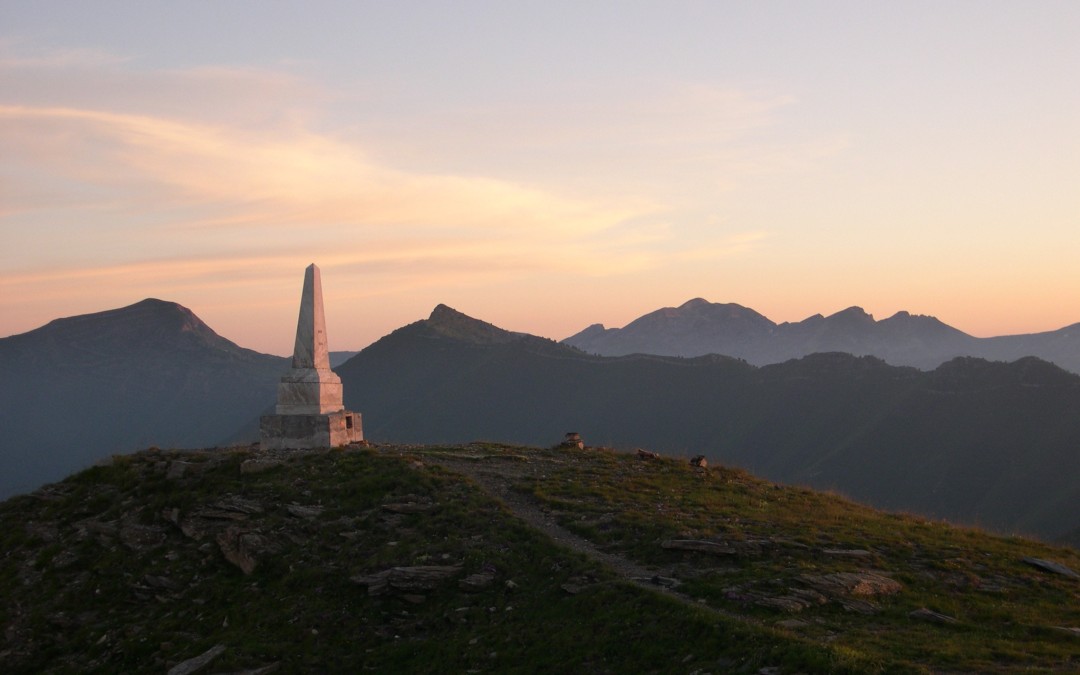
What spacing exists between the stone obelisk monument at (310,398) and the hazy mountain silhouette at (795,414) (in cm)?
7916

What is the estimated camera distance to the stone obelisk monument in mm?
27750

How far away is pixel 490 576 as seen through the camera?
19.0m

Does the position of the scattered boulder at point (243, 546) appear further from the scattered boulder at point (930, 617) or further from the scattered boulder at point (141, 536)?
the scattered boulder at point (930, 617)

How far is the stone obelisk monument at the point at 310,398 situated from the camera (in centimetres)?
2775

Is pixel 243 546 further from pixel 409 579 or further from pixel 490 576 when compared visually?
pixel 490 576

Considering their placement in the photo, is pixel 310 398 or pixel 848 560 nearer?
pixel 848 560

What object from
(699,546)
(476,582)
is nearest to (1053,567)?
(699,546)

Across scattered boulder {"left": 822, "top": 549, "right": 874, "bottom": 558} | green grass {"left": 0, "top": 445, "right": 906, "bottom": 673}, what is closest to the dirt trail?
green grass {"left": 0, "top": 445, "right": 906, "bottom": 673}

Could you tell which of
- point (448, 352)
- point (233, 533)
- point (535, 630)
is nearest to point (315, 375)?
point (233, 533)

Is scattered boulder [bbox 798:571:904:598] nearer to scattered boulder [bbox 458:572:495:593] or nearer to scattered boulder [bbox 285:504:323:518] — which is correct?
scattered boulder [bbox 458:572:495:593]

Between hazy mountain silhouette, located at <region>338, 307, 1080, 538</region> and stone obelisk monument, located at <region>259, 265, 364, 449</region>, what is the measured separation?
260ft

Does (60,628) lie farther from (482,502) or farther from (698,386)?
(698,386)

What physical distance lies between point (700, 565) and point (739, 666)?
16.1 ft

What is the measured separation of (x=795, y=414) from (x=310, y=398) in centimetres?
12955
